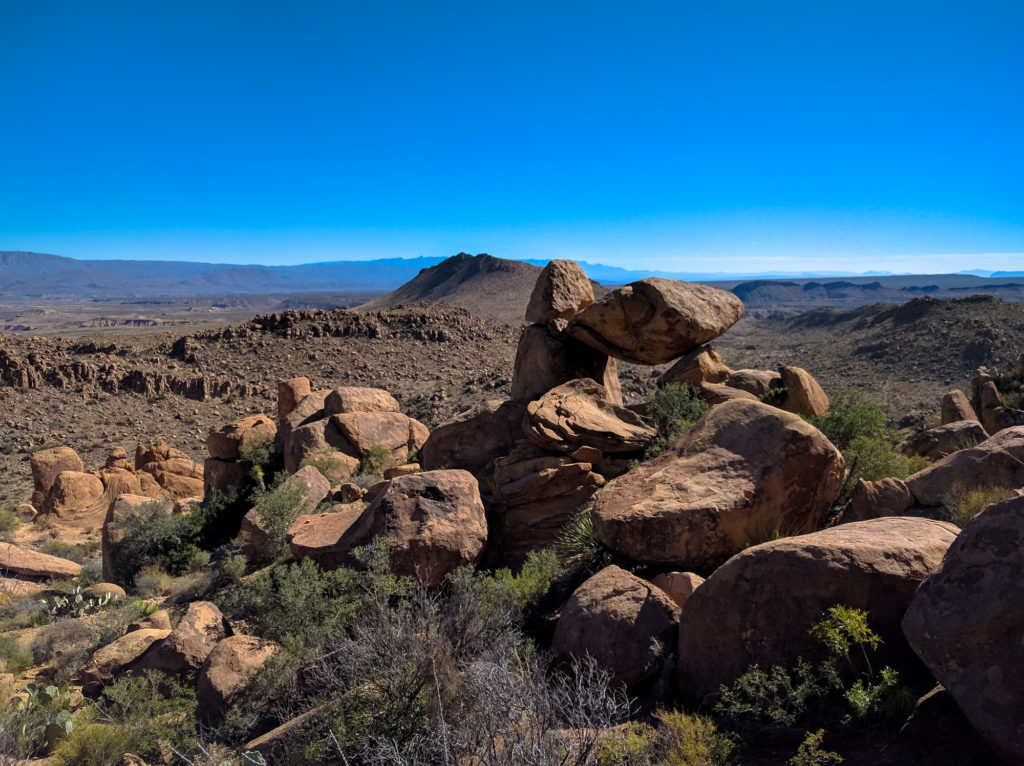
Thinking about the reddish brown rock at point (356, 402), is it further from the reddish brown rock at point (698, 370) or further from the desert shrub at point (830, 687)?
the desert shrub at point (830, 687)

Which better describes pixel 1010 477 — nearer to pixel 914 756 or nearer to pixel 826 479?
pixel 826 479

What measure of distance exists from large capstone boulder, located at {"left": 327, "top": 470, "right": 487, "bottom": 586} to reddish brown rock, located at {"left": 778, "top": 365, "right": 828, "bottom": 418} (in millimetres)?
7665

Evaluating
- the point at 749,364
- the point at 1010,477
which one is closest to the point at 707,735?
the point at 1010,477

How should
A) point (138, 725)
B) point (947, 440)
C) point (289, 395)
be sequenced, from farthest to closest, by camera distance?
point (289, 395) < point (947, 440) < point (138, 725)

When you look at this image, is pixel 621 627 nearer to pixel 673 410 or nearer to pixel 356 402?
pixel 673 410

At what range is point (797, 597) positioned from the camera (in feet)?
19.3

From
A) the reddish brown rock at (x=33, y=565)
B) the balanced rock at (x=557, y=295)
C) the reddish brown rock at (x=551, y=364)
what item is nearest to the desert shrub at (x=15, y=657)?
the reddish brown rock at (x=33, y=565)

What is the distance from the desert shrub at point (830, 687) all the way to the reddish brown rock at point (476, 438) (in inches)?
319

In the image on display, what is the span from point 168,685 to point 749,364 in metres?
53.4

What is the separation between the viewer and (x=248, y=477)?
58.6ft

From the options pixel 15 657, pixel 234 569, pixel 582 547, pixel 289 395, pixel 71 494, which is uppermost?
pixel 289 395

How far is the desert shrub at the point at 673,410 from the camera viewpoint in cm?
1185

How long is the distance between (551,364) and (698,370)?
335cm

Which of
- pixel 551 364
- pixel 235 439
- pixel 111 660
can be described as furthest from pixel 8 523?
pixel 551 364
